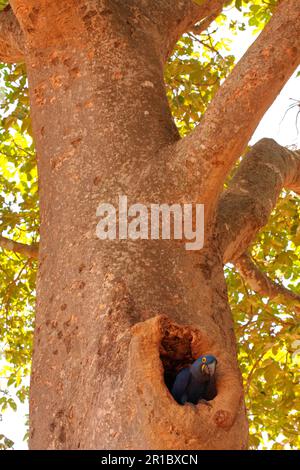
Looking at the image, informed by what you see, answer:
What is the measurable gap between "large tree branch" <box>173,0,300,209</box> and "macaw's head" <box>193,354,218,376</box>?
0.79 metres

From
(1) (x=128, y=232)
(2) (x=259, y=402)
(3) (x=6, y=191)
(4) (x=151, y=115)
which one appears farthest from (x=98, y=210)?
(3) (x=6, y=191)

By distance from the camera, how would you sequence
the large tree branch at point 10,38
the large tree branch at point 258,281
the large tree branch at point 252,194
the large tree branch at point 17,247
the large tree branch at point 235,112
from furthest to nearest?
the large tree branch at point 17,247 → the large tree branch at point 258,281 → the large tree branch at point 10,38 → the large tree branch at point 252,194 → the large tree branch at point 235,112

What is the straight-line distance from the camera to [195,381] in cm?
244

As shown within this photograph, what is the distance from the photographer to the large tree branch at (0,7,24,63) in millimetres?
4168

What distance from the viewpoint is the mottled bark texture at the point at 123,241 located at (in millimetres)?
2443

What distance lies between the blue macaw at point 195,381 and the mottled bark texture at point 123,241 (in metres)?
0.07

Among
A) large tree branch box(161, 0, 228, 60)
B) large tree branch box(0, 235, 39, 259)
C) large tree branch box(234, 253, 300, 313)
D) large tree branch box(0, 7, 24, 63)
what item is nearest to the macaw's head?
large tree branch box(161, 0, 228, 60)

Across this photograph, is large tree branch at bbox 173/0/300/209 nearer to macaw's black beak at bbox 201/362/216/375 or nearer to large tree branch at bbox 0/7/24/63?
macaw's black beak at bbox 201/362/216/375

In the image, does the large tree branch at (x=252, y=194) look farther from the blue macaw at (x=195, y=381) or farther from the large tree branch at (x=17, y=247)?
the large tree branch at (x=17, y=247)

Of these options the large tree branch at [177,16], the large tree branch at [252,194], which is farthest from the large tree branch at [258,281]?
the large tree branch at [177,16]

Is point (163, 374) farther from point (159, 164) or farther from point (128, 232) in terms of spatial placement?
point (159, 164)

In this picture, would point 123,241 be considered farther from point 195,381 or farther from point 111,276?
point 195,381

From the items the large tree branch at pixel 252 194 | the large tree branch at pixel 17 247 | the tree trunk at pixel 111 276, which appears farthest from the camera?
the large tree branch at pixel 17 247

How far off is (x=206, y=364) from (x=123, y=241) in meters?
0.65
